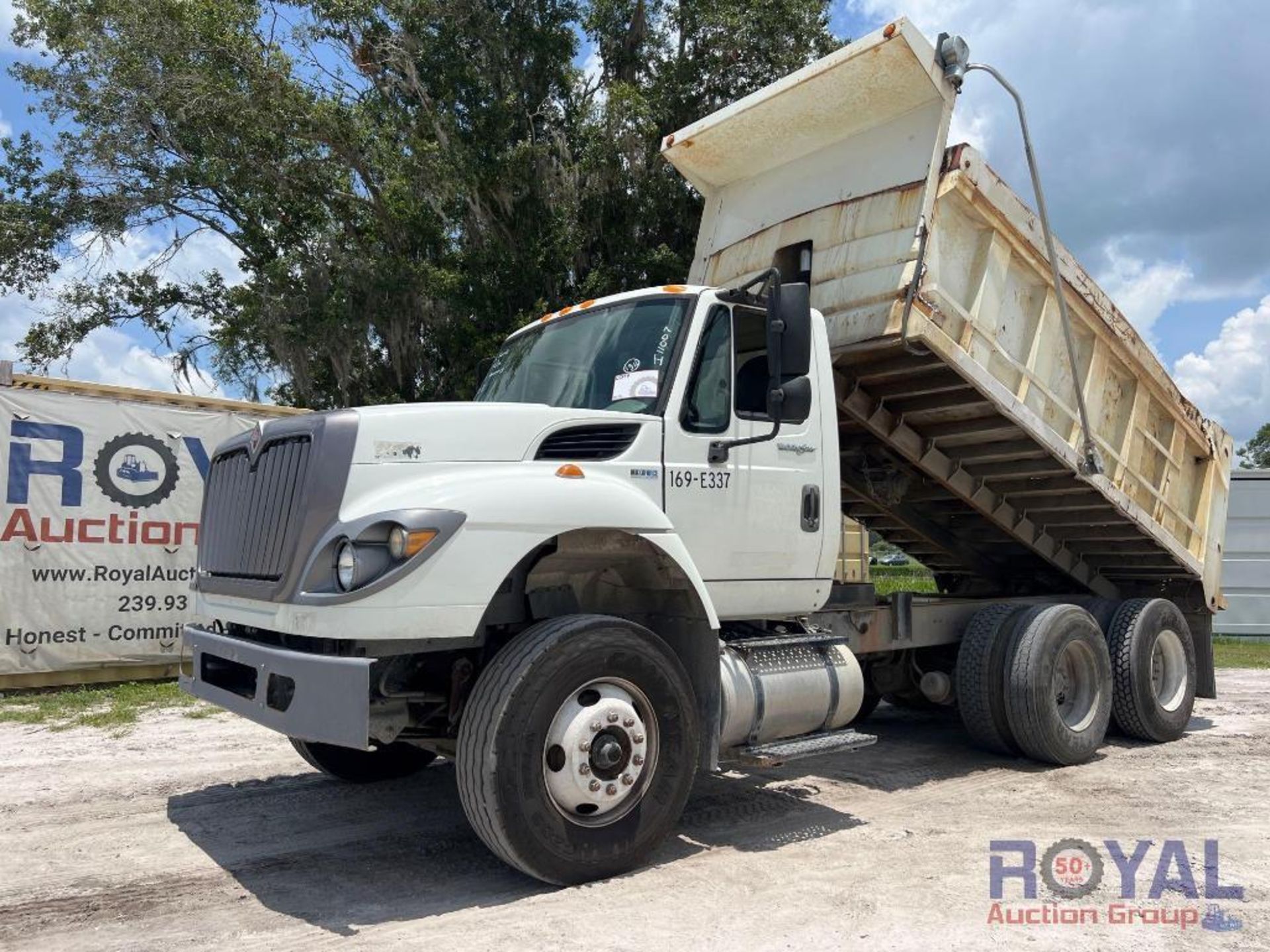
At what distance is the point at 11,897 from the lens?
4191mm

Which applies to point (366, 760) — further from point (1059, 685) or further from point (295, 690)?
point (1059, 685)

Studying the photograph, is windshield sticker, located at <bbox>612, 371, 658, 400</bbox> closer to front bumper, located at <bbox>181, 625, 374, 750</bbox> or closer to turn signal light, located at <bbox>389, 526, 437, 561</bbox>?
turn signal light, located at <bbox>389, 526, 437, 561</bbox>

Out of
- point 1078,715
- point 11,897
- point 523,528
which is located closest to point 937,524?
point 1078,715

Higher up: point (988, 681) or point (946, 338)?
point (946, 338)

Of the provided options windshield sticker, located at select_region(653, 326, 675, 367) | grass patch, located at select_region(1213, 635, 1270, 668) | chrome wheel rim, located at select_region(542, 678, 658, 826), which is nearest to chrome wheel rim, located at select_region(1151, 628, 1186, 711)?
grass patch, located at select_region(1213, 635, 1270, 668)

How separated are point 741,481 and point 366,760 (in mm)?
2855

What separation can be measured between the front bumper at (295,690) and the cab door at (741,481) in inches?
68.7

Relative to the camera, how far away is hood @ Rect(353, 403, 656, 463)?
410 centimetres

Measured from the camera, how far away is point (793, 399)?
4.84 m

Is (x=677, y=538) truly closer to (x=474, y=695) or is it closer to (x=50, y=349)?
(x=474, y=695)

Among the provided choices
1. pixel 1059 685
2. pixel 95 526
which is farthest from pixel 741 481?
pixel 95 526

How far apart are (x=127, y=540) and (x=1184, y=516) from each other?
9.66 metres

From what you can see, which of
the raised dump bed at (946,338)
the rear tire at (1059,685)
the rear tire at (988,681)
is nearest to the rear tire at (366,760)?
the raised dump bed at (946,338)

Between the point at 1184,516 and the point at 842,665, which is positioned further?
the point at 1184,516
